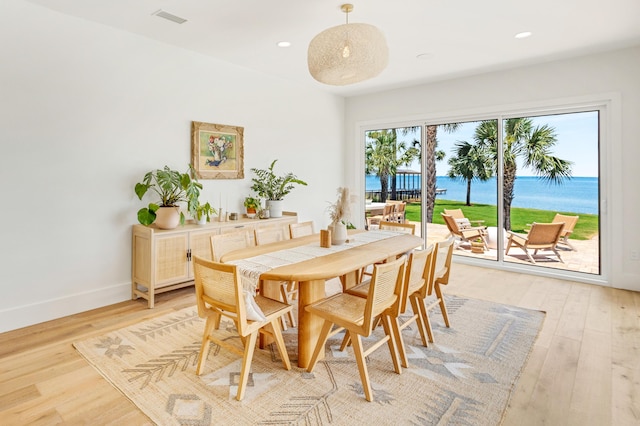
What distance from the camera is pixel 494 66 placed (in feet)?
15.7

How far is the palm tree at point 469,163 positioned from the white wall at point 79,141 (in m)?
3.52

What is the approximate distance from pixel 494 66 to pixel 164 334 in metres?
5.02

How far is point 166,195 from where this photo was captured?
3855 millimetres

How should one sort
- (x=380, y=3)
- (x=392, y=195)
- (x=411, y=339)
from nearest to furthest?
(x=411, y=339), (x=380, y=3), (x=392, y=195)

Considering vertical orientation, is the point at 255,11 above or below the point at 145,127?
above

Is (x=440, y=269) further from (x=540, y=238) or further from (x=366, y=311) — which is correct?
(x=540, y=238)

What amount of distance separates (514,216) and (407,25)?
3097 millimetres

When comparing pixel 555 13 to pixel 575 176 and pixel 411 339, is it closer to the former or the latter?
pixel 575 176

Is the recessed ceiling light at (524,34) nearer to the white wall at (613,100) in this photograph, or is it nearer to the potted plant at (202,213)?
the white wall at (613,100)

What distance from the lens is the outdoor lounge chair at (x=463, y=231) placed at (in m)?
5.39

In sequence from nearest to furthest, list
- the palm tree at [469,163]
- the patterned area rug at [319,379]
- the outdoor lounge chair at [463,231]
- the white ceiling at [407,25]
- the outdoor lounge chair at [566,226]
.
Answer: the patterned area rug at [319,379] → the white ceiling at [407,25] → the outdoor lounge chair at [566,226] → the palm tree at [469,163] → the outdoor lounge chair at [463,231]

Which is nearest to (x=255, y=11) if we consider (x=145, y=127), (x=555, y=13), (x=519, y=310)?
(x=145, y=127)

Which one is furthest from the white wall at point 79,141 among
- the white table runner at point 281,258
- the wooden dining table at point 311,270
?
the white table runner at point 281,258

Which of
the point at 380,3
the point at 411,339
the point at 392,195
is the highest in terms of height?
the point at 380,3
